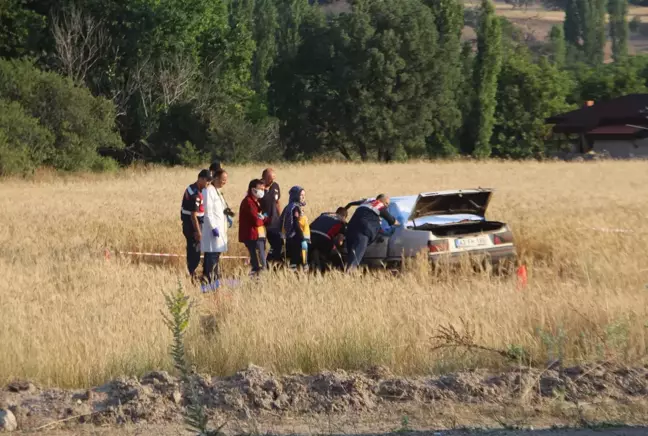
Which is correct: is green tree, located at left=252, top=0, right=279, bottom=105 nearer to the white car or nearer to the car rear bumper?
the white car

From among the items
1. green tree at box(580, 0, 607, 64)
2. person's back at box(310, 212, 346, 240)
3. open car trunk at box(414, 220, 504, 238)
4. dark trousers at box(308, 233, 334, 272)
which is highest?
green tree at box(580, 0, 607, 64)

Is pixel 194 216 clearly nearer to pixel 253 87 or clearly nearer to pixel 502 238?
pixel 502 238

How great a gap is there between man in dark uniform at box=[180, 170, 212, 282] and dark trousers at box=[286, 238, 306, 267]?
4.06ft

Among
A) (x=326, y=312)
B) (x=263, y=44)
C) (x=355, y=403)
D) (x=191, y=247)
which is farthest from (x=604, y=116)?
(x=355, y=403)

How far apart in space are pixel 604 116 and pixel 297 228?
66.3 meters

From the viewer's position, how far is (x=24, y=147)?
45625 mm

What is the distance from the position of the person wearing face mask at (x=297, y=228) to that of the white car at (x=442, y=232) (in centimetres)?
71

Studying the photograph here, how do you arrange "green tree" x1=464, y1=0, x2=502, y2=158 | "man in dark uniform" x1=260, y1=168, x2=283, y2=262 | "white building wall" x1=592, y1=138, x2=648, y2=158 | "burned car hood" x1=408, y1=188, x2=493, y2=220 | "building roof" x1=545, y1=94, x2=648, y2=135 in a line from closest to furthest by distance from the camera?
"burned car hood" x1=408, y1=188, x2=493, y2=220 → "man in dark uniform" x1=260, y1=168, x2=283, y2=262 → "green tree" x1=464, y1=0, x2=502, y2=158 → "white building wall" x1=592, y1=138, x2=648, y2=158 → "building roof" x1=545, y1=94, x2=648, y2=135

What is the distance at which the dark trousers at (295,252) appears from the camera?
14.4 m

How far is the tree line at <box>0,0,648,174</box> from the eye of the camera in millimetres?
49656

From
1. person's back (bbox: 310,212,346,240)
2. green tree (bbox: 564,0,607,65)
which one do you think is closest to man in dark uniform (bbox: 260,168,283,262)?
person's back (bbox: 310,212,346,240)

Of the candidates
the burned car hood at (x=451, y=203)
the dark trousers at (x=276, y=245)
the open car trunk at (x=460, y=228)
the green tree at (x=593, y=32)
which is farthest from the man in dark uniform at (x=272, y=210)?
the green tree at (x=593, y=32)

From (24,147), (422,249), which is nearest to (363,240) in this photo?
(422,249)

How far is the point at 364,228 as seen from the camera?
1407cm
